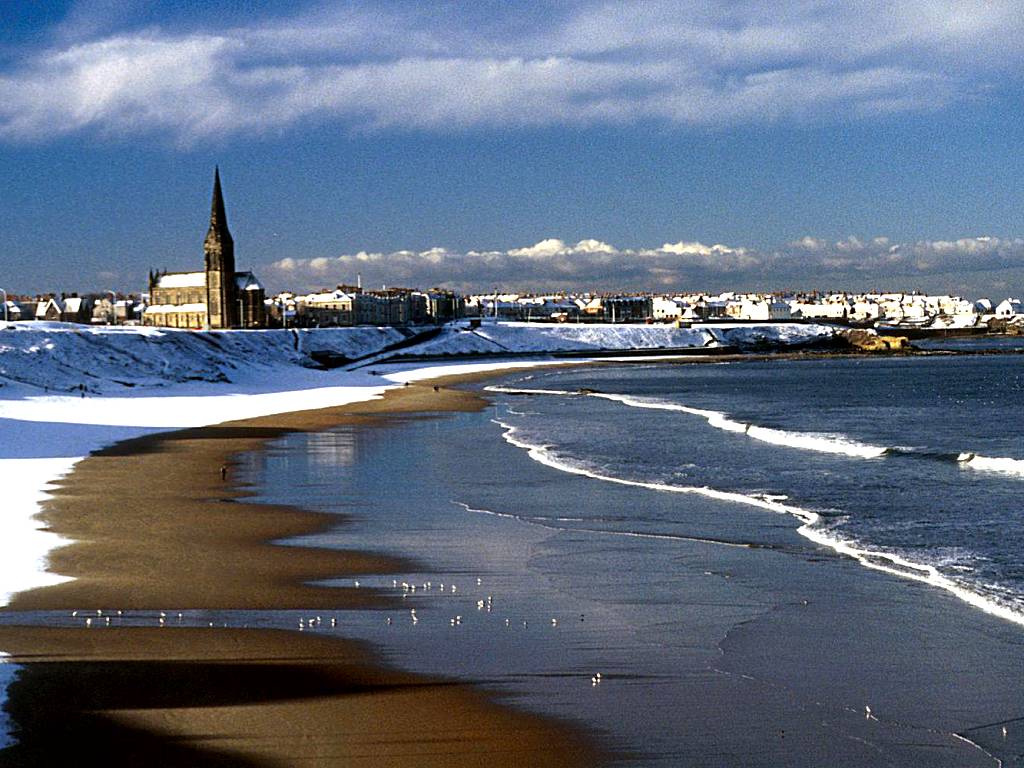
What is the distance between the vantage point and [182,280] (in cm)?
18975

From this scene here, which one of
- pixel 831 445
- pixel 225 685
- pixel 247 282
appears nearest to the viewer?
pixel 225 685

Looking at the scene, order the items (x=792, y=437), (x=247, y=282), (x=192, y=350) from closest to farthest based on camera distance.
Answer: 1. (x=792, y=437)
2. (x=192, y=350)
3. (x=247, y=282)

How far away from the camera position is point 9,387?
62.6 m

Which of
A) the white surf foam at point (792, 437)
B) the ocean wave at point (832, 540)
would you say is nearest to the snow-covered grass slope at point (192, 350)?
the white surf foam at point (792, 437)

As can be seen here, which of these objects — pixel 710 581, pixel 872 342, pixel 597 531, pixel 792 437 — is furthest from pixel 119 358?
pixel 872 342

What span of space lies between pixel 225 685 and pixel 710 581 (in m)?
7.93

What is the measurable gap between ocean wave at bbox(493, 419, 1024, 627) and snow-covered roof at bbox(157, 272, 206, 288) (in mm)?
161091

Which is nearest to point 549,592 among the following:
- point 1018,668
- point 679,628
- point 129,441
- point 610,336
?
point 679,628

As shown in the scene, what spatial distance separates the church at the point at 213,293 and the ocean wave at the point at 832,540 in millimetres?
142633

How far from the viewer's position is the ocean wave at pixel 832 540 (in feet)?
50.7

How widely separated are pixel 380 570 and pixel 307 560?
5.29ft

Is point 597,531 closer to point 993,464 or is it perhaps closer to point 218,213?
point 993,464

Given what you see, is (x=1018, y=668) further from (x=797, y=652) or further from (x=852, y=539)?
(x=852, y=539)

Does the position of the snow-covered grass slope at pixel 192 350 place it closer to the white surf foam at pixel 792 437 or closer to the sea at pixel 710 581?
the white surf foam at pixel 792 437
